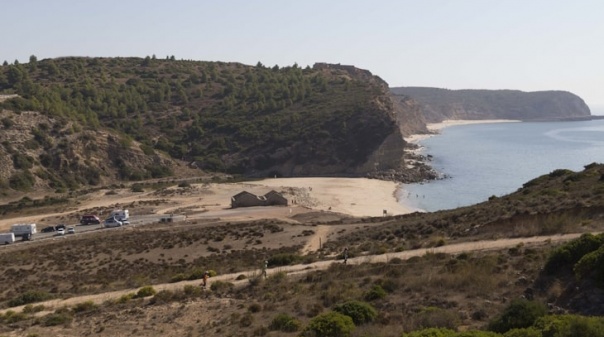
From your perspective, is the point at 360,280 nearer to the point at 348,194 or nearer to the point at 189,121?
the point at 348,194

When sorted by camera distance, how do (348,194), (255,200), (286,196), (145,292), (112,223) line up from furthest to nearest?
(348,194) → (286,196) → (255,200) → (112,223) → (145,292)

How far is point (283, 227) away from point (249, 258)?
13.7 meters

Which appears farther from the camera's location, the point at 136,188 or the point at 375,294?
the point at 136,188

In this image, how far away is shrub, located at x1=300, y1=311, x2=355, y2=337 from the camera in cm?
1538

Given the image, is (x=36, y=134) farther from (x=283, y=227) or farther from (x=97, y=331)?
(x=97, y=331)

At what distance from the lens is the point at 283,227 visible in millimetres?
49844

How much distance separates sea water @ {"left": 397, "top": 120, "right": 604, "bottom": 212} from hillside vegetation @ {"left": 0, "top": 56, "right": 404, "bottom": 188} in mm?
15958

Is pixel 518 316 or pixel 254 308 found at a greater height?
pixel 518 316

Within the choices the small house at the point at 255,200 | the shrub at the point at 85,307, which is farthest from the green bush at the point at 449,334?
the small house at the point at 255,200

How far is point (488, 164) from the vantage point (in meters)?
121

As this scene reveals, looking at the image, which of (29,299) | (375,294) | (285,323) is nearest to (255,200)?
(29,299)

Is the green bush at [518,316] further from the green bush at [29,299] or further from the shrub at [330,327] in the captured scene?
the green bush at [29,299]

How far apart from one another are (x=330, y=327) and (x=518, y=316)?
4.74 meters

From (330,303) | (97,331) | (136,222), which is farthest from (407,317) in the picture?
(136,222)
